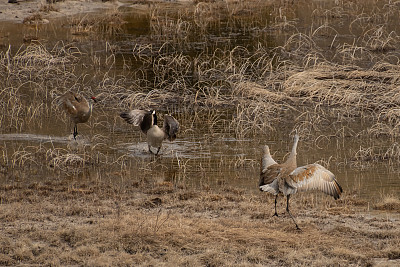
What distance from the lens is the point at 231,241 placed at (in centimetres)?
774

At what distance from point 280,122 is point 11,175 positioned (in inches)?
229

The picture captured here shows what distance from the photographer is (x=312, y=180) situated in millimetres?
8234

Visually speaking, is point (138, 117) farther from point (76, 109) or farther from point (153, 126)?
point (76, 109)

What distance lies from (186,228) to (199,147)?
487cm

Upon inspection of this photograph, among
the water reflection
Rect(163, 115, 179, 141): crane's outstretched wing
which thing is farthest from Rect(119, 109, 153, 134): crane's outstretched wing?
the water reflection

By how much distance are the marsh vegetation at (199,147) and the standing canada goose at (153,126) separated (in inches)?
12.7

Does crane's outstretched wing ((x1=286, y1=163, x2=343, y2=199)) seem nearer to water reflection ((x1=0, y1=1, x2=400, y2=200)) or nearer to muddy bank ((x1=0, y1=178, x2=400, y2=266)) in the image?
muddy bank ((x1=0, y1=178, x2=400, y2=266))

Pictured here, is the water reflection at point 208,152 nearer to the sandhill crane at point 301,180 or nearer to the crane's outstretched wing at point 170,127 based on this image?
the crane's outstretched wing at point 170,127

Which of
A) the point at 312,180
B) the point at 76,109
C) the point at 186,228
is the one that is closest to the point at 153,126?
the point at 76,109

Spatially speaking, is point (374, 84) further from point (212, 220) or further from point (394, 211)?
point (212, 220)

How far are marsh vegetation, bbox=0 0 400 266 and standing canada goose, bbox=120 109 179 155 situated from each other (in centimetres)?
32

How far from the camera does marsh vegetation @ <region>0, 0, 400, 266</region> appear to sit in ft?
25.3

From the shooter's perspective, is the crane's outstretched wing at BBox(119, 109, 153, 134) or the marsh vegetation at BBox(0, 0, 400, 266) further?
the crane's outstretched wing at BBox(119, 109, 153, 134)

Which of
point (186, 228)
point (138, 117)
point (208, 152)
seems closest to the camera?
point (186, 228)
